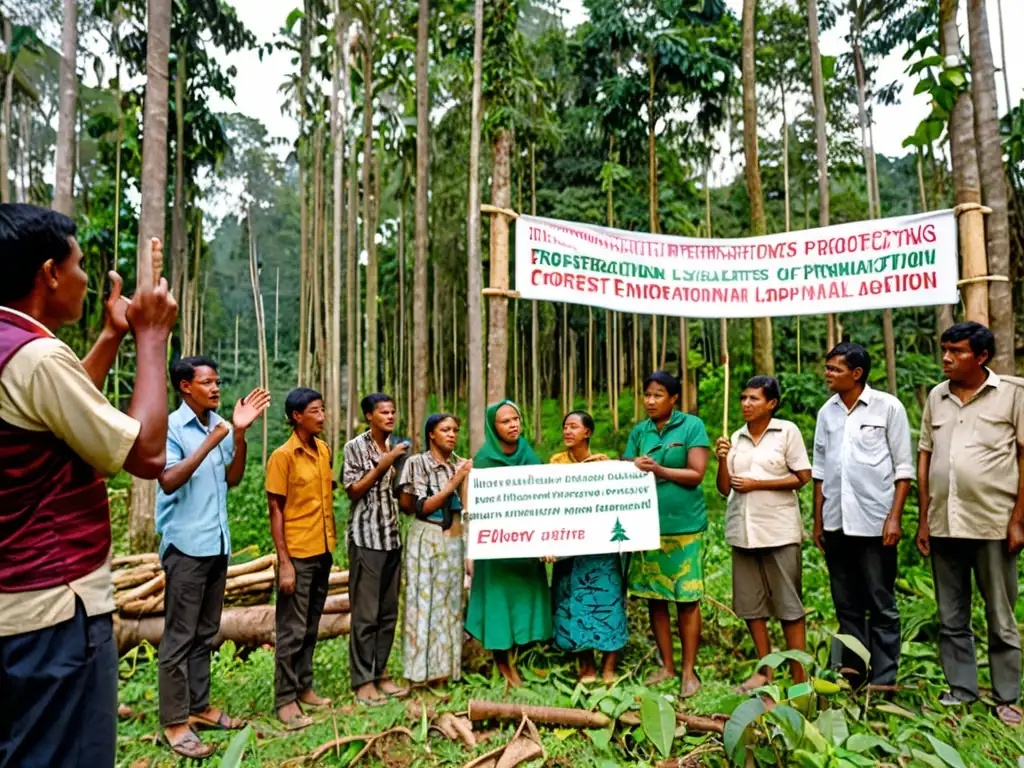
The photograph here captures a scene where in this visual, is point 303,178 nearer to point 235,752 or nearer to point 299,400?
point 299,400

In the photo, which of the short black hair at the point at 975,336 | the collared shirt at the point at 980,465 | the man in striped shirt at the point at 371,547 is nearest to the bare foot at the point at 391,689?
the man in striped shirt at the point at 371,547

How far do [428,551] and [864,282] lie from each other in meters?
2.94

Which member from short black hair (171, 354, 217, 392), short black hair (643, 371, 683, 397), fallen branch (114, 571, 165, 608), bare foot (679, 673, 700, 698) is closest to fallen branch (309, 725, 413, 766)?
bare foot (679, 673, 700, 698)

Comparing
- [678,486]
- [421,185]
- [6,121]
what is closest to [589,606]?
[678,486]

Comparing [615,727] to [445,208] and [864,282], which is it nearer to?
[864,282]

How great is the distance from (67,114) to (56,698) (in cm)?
722

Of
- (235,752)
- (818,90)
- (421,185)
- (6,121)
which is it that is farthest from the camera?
(6,121)

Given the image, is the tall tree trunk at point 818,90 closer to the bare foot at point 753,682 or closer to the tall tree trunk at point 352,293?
the bare foot at point 753,682

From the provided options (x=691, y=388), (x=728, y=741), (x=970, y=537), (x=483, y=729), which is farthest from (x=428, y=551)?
(x=691, y=388)

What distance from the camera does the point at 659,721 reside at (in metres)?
2.97

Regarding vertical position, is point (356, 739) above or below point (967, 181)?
below

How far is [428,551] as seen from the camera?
3.88 meters

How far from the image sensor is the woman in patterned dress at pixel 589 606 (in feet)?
12.5

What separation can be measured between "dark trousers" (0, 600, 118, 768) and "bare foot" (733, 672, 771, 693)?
309 cm
